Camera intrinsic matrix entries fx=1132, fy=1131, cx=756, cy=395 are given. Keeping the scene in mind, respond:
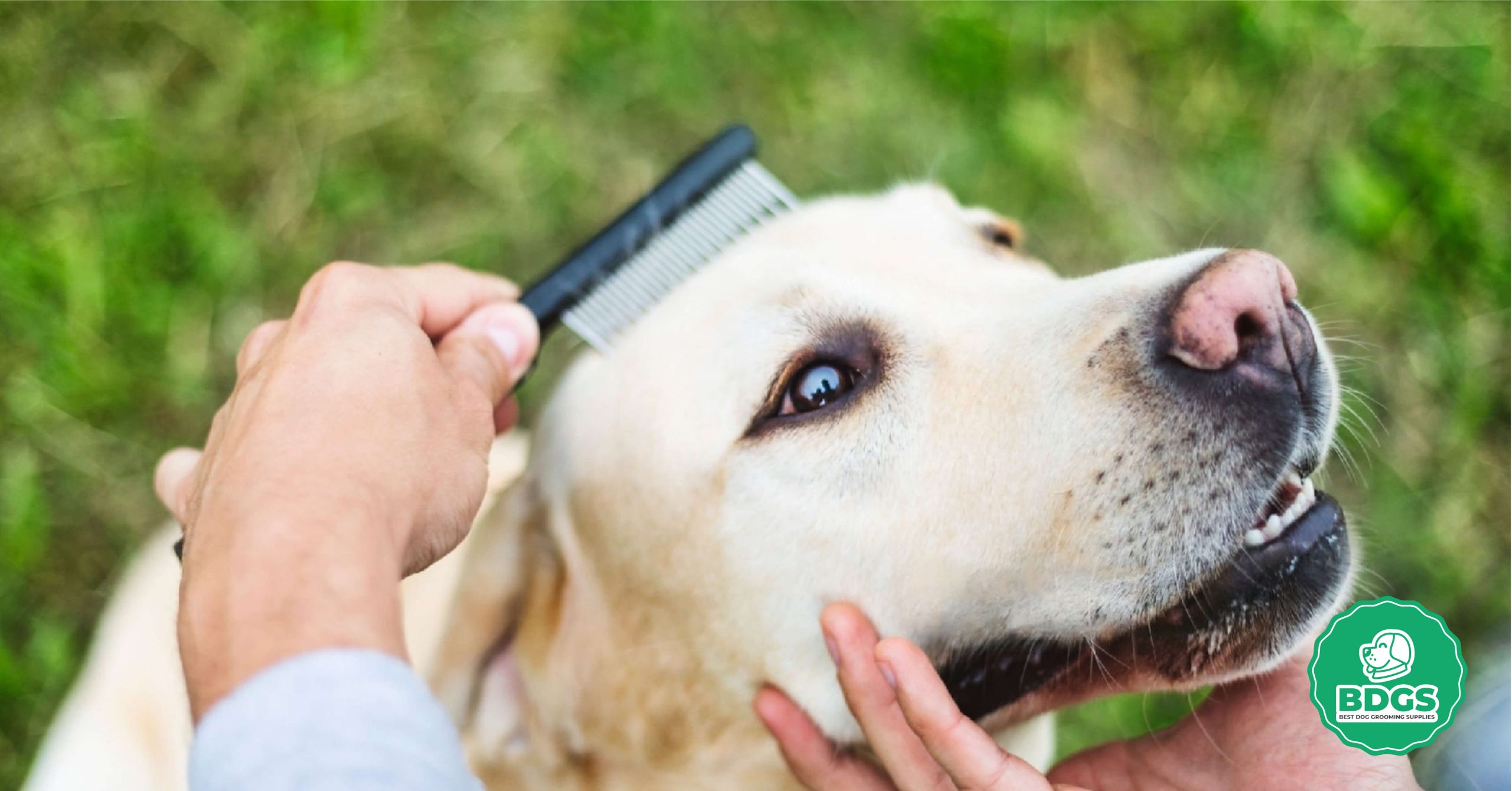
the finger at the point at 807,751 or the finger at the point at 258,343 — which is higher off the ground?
the finger at the point at 258,343

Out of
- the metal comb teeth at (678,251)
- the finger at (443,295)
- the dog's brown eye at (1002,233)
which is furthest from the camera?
the dog's brown eye at (1002,233)

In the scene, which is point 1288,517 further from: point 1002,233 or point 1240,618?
point 1002,233

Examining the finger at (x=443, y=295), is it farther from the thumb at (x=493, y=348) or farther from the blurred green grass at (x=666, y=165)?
the blurred green grass at (x=666, y=165)

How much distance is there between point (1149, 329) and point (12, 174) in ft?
13.0

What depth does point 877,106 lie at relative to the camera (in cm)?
457

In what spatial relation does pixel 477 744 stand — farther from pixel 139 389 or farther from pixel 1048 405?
pixel 139 389

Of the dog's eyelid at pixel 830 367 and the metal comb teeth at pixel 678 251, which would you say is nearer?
the dog's eyelid at pixel 830 367

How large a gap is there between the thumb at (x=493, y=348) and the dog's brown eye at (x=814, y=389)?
559mm

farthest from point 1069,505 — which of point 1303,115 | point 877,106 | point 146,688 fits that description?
point 1303,115

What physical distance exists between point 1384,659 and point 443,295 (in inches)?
72.6

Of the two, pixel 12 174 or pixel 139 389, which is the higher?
pixel 12 174

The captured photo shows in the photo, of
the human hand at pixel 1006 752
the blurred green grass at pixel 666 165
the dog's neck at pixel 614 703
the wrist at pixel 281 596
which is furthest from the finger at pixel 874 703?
the blurred green grass at pixel 666 165

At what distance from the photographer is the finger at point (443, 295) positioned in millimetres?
2211

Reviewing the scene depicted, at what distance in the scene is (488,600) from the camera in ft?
7.97
